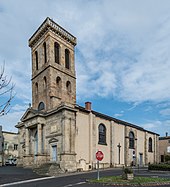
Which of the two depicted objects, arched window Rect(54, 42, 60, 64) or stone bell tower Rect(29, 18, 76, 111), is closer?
stone bell tower Rect(29, 18, 76, 111)

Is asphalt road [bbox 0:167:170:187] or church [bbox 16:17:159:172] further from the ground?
church [bbox 16:17:159:172]

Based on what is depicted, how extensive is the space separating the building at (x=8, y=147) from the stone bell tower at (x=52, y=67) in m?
21.2

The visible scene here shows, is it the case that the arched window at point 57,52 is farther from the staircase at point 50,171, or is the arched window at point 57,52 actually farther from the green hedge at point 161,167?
the green hedge at point 161,167

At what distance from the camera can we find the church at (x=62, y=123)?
91.2ft

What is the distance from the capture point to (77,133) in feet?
93.6

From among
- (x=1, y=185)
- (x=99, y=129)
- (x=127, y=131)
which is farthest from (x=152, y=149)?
(x=1, y=185)

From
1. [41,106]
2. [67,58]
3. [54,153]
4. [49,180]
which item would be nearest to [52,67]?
[67,58]

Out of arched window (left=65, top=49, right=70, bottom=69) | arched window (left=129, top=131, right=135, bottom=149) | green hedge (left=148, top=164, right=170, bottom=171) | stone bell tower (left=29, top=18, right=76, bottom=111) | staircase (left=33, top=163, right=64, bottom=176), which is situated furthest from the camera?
arched window (left=129, top=131, right=135, bottom=149)

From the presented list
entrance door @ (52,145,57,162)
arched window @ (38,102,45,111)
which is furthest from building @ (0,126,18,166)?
entrance door @ (52,145,57,162)

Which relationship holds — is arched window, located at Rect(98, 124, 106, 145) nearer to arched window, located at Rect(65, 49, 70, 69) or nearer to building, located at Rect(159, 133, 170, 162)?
arched window, located at Rect(65, 49, 70, 69)

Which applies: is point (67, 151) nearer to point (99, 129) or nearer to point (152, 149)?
point (99, 129)

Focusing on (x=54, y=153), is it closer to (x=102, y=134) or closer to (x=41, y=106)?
(x=41, y=106)

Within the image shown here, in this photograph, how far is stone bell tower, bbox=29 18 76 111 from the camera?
105ft

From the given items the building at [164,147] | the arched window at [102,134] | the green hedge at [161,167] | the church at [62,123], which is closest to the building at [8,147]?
the church at [62,123]
